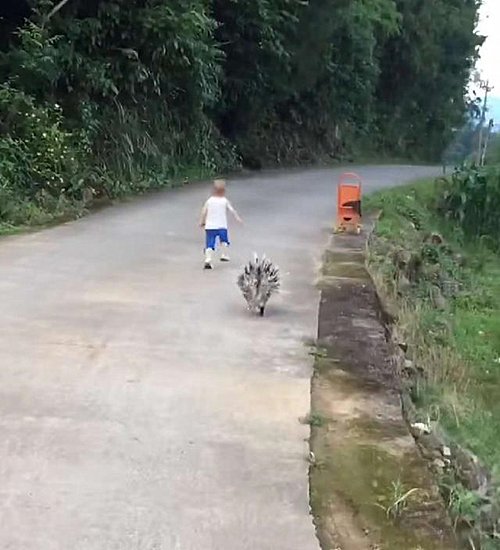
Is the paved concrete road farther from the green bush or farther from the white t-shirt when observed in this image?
the green bush

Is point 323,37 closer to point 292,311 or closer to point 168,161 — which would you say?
point 168,161

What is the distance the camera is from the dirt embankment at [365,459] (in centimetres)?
485

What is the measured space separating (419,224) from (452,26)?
2978 centimetres

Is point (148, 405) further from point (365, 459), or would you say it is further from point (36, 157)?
point (36, 157)

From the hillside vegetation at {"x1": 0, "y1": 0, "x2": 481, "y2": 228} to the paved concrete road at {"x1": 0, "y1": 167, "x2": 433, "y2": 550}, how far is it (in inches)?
202

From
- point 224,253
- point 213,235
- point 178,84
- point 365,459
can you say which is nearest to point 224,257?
point 224,253

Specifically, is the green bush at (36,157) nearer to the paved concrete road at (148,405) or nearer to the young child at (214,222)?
the paved concrete road at (148,405)

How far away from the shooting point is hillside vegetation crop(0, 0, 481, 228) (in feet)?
60.4

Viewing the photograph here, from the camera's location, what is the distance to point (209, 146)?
1156 inches

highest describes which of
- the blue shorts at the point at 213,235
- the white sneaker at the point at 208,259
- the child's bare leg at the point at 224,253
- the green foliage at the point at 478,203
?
the blue shorts at the point at 213,235

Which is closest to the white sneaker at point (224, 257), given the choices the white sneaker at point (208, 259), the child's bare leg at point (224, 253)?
the child's bare leg at point (224, 253)

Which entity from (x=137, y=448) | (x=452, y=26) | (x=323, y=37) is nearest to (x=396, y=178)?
(x=323, y=37)

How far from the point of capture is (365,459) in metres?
5.75

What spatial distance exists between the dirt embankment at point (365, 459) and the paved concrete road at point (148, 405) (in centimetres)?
13
